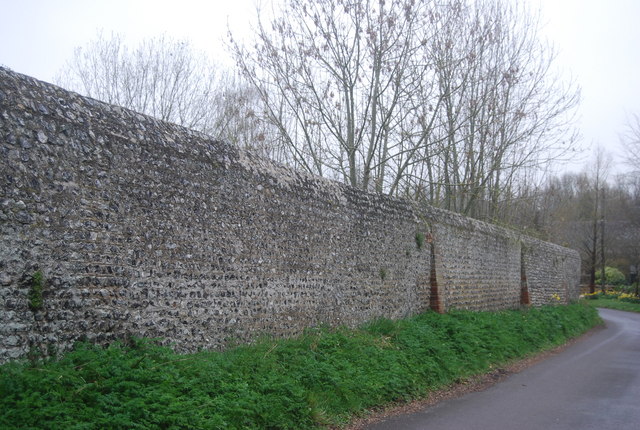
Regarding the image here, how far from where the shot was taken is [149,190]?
653 centimetres

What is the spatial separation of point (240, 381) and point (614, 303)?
115ft

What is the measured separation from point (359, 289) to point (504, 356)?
153 inches

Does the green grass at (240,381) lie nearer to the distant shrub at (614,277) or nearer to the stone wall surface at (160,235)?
the stone wall surface at (160,235)

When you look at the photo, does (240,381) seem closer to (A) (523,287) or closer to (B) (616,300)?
(A) (523,287)

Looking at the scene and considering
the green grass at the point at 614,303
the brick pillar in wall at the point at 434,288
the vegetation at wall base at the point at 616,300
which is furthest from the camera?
the vegetation at wall base at the point at 616,300

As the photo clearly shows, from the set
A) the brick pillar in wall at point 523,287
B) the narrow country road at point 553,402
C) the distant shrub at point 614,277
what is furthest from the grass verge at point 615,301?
the narrow country road at point 553,402

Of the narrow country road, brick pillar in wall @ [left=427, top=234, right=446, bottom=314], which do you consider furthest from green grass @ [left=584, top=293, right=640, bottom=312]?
the narrow country road

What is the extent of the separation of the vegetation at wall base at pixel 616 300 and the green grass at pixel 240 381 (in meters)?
25.6

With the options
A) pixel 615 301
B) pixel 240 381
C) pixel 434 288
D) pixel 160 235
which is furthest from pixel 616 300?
pixel 160 235

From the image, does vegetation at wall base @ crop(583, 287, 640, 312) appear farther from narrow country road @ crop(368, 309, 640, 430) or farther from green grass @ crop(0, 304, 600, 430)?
green grass @ crop(0, 304, 600, 430)

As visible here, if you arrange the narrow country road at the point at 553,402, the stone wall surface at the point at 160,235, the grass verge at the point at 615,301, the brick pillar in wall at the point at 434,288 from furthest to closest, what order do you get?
the grass verge at the point at 615,301
the brick pillar in wall at the point at 434,288
the narrow country road at the point at 553,402
the stone wall surface at the point at 160,235

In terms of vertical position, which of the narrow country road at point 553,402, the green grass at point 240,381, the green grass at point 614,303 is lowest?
the green grass at point 614,303

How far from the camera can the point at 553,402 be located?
27.2 ft

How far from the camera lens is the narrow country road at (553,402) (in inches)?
274
